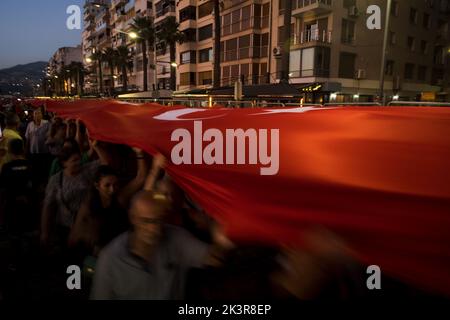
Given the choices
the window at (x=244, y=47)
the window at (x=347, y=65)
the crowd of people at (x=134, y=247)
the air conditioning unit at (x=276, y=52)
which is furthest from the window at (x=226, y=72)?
the crowd of people at (x=134, y=247)

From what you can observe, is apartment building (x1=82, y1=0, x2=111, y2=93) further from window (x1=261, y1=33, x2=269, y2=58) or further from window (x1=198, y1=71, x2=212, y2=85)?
window (x1=261, y1=33, x2=269, y2=58)

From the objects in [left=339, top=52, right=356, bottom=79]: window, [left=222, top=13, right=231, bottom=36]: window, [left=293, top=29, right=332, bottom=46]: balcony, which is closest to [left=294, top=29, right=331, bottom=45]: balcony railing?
[left=293, top=29, right=332, bottom=46]: balcony

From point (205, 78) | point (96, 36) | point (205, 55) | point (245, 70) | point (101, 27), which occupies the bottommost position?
point (205, 78)

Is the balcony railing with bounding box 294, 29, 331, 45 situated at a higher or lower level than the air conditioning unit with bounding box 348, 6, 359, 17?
lower

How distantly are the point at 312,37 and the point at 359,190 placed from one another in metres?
34.8

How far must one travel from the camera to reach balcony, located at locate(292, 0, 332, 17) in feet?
103

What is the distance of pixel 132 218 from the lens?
8.89 ft

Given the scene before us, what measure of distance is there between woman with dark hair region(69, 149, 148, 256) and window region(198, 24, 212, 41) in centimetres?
4421

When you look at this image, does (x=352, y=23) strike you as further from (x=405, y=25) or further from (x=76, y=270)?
(x=76, y=270)

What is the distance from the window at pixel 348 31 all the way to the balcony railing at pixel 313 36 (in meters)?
1.75

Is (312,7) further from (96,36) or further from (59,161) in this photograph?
(96,36)

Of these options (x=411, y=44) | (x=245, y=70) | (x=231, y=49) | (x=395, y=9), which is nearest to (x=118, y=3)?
(x=231, y=49)

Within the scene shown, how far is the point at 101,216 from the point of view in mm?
4004

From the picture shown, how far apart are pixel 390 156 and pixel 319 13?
34107 mm
